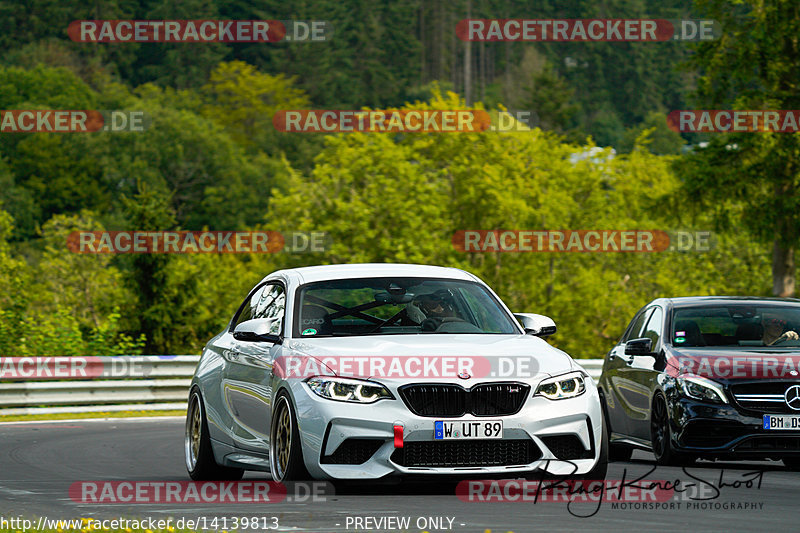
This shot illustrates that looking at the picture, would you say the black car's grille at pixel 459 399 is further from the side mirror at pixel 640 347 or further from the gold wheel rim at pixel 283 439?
the side mirror at pixel 640 347

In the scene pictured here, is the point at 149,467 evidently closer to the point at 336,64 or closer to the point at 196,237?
the point at 196,237

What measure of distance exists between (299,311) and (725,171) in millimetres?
34866

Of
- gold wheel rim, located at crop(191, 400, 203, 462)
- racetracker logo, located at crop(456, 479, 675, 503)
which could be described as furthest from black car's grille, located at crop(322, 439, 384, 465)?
gold wheel rim, located at crop(191, 400, 203, 462)

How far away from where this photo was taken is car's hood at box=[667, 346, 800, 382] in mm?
12953

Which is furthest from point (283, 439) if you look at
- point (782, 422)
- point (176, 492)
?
point (782, 422)

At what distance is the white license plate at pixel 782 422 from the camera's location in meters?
12.8

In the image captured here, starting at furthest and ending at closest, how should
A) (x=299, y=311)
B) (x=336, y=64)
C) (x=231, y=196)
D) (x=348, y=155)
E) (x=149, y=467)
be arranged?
(x=336, y=64)
(x=231, y=196)
(x=348, y=155)
(x=149, y=467)
(x=299, y=311)

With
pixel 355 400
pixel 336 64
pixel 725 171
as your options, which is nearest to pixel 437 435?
pixel 355 400

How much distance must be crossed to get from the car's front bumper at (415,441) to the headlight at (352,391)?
46mm

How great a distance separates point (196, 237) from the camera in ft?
287

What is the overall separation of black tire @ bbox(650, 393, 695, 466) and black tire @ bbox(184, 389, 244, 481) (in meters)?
3.76

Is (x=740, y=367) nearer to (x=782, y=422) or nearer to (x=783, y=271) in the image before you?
(x=782, y=422)

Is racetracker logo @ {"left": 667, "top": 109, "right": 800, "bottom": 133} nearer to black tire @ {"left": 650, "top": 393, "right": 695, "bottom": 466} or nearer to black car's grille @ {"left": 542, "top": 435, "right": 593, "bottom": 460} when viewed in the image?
black tire @ {"left": 650, "top": 393, "right": 695, "bottom": 466}

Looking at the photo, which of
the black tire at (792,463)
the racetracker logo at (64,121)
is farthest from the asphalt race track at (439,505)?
the racetracker logo at (64,121)
